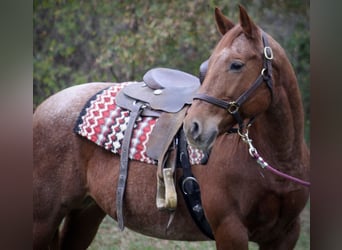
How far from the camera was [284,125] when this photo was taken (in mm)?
2541

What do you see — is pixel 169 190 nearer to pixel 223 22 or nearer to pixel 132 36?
pixel 223 22

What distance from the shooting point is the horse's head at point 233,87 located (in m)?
2.30

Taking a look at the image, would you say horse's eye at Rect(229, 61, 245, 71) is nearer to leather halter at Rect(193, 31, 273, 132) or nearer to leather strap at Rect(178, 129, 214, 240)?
leather halter at Rect(193, 31, 273, 132)

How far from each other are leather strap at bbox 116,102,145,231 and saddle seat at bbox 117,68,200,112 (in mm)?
52

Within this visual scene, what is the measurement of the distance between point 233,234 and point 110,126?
939 mm

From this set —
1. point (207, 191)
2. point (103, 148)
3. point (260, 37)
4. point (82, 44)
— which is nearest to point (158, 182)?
point (207, 191)

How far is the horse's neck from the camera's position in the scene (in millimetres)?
2500

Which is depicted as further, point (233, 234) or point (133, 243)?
point (133, 243)

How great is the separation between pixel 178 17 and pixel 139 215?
159 cm

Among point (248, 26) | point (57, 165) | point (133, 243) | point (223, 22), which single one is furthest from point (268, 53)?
point (133, 243)

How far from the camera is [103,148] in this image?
10.2 feet

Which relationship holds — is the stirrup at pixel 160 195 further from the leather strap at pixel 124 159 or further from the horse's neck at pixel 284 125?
the horse's neck at pixel 284 125

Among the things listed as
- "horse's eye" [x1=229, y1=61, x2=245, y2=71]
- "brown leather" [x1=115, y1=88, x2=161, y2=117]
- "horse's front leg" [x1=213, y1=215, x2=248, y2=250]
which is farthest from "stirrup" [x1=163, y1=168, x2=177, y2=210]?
"horse's eye" [x1=229, y1=61, x2=245, y2=71]
